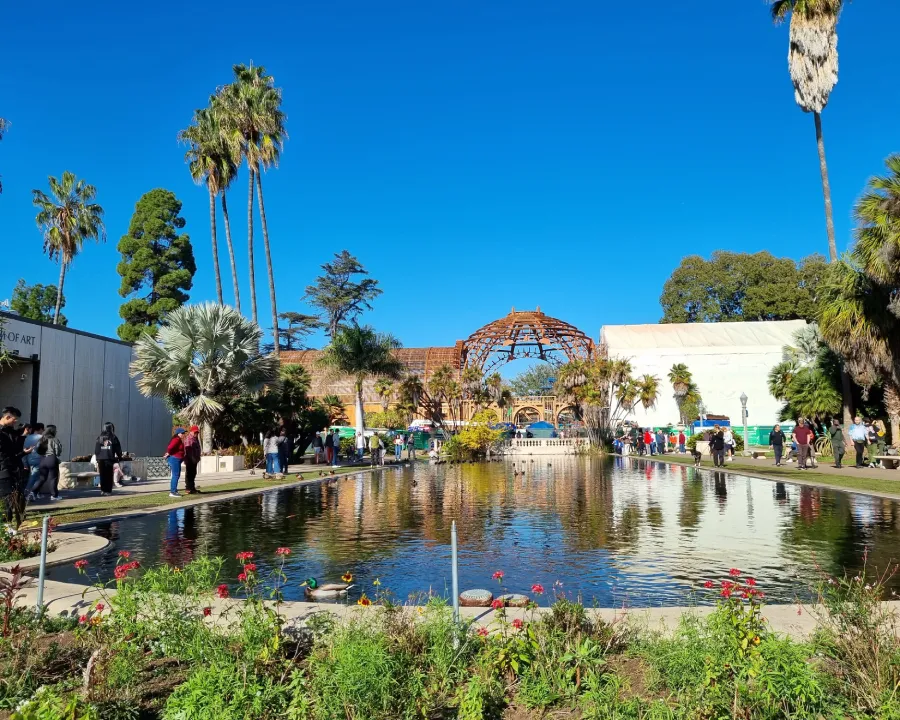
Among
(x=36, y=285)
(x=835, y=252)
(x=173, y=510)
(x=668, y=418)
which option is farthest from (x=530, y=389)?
(x=173, y=510)

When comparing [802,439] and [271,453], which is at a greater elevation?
[802,439]

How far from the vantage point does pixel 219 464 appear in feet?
91.4

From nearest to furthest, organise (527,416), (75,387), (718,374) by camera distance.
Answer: (75,387) → (718,374) → (527,416)

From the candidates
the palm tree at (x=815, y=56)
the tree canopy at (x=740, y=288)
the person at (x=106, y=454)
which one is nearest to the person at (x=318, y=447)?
the person at (x=106, y=454)

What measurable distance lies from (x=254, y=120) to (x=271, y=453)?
18.8 meters

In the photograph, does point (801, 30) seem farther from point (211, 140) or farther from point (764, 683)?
Answer: point (764, 683)

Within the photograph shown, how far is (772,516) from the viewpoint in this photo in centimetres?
1292

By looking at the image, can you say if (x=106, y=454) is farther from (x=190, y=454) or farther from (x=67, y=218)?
(x=67, y=218)

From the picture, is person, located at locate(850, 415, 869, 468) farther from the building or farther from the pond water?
the building

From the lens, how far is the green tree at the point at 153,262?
4641cm

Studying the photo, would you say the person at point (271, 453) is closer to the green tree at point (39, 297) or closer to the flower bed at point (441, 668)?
the flower bed at point (441, 668)

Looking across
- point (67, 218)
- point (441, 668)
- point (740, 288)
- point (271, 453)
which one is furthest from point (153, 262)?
point (740, 288)

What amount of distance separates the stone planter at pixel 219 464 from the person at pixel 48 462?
34.3 feet

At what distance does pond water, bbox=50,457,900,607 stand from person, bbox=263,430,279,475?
197 inches
